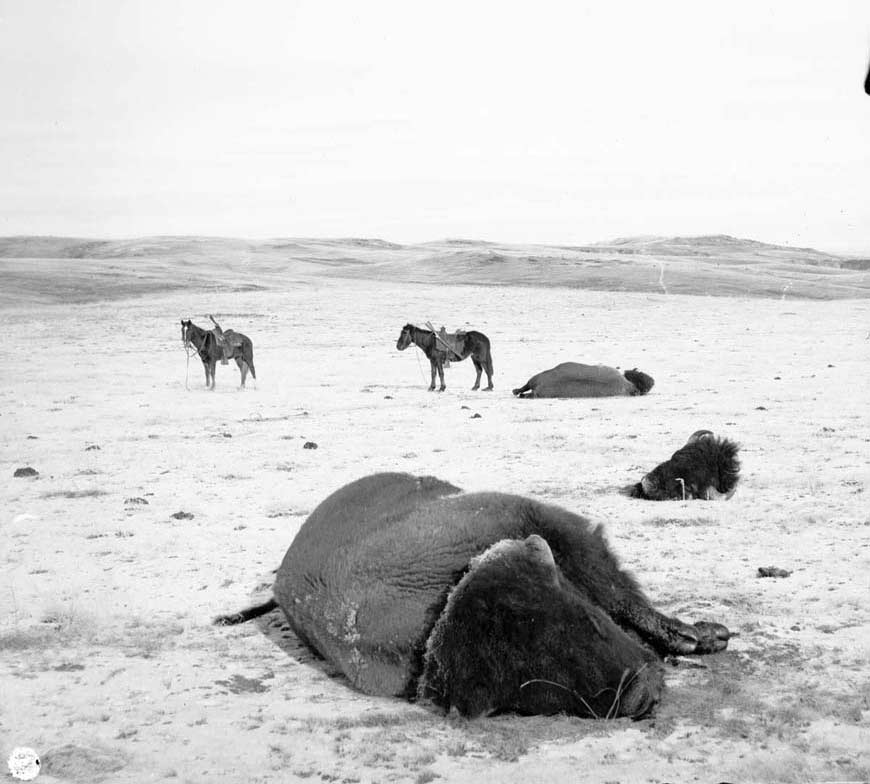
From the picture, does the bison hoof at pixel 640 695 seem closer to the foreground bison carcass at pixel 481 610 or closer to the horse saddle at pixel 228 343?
the foreground bison carcass at pixel 481 610

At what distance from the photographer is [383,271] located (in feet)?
239

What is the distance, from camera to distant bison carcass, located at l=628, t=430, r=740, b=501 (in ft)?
29.8

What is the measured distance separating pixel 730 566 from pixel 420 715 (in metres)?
3.14

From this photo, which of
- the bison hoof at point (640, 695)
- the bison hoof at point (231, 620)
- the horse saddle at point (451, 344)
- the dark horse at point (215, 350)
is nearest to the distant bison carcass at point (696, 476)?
the bison hoof at point (231, 620)

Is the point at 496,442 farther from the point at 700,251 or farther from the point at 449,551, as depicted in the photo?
the point at 700,251

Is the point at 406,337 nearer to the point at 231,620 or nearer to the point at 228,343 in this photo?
the point at 228,343

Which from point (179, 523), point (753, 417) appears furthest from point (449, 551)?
point (753, 417)

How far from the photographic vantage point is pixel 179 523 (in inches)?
344

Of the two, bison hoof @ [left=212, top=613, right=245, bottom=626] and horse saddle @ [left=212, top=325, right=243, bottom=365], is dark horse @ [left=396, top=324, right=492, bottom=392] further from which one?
bison hoof @ [left=212, top=613, right=245, bottom=626]

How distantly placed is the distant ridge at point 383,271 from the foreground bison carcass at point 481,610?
43106 mm

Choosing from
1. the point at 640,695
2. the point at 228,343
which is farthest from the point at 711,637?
the point at 228,343

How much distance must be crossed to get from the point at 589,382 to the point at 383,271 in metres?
56.8

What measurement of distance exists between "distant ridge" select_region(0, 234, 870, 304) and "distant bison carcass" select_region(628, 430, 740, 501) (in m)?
40.9

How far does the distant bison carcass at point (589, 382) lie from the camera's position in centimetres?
1684
